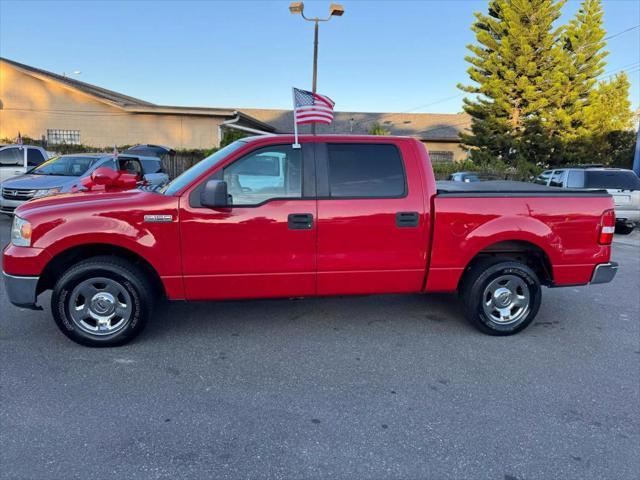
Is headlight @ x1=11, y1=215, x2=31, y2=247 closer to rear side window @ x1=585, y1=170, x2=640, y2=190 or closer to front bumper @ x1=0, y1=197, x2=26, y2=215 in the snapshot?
front bumper @ x1=0, y1=197, x2=26, y2=215

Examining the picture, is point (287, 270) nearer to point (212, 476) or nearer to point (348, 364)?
point (348, 364)

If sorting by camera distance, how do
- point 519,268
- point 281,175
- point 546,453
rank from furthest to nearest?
point 519,268 < point 281,175 < point 546,453

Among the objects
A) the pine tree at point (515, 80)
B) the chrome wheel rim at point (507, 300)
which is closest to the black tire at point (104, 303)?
the chrome wheel rim at point (507, 300)

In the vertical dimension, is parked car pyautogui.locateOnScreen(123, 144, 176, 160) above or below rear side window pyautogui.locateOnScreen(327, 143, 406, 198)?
above

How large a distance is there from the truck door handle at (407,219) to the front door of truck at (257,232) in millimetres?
776

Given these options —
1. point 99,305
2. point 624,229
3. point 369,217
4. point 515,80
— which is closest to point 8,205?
point 99,305

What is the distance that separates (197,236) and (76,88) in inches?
918

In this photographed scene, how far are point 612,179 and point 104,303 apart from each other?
12.3 meters

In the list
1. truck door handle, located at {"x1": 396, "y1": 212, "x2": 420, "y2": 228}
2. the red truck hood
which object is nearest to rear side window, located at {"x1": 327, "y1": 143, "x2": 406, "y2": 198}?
truck door handle, located at {"x1": 396, "y1": 212, "x2": 420, "y2": 228}

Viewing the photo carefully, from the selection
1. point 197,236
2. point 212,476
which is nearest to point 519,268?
point 197,236

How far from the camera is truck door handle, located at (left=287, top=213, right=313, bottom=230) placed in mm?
3943

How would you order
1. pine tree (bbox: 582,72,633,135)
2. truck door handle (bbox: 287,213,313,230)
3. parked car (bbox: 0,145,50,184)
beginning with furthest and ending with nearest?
pine tree (bbox: 582,72,633,135)
parked car (bbox: 0,145,50,184)
truck door handle (bbox: 287,213,313,230)

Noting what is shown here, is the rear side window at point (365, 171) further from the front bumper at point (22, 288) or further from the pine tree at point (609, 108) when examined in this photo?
the pine tree at point (609, 108)

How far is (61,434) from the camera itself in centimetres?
274
